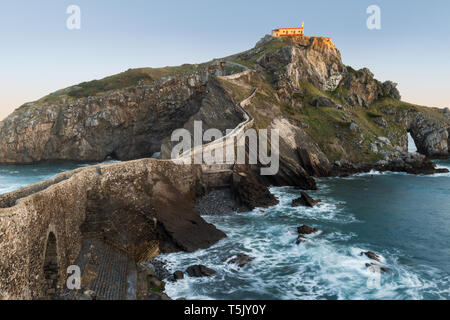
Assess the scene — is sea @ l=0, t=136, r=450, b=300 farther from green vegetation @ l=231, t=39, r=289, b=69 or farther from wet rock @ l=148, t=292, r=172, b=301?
green vegetation @ l=231, t=39, r=289, b=69

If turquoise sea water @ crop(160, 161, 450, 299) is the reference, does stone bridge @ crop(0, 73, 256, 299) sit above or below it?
above

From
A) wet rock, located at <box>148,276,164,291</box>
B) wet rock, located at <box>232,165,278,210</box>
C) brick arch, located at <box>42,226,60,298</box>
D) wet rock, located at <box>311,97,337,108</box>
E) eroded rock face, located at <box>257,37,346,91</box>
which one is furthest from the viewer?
eroded rock face, located at <box>257,37,346,91</box>

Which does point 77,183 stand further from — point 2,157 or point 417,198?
point 2,157

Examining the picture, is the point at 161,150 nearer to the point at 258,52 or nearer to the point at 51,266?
Answer: the point at 51,266

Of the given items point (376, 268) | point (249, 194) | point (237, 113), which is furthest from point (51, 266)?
point (237, 113)

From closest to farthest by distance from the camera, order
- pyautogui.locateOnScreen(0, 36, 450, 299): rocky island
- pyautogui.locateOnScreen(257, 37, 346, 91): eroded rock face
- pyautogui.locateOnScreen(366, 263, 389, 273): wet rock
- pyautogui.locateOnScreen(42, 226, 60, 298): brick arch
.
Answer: pyautogui.locateOnScreen(42, 226, 60, 298): brick arch → pyautogui.locateOnScreen(0, 36, 450, 299): rocky island → pyautogui.locateOnScreen(366, 263, 389, 273): wet rock → pyautogui.locateOnScreen(257, 37, 346, 91): eroded rock face

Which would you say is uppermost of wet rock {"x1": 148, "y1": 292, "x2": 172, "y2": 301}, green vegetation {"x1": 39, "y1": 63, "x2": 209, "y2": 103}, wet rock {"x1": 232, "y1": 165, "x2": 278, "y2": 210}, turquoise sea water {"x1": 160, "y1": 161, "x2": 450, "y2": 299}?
green vegetation {"x1": 39, "y1": 63, "x2": 209, "y2": 103}

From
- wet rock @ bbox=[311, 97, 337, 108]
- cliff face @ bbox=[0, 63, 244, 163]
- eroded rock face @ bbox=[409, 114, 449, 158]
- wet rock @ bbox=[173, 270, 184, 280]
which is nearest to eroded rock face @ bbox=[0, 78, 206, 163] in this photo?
cliff face @ bbox=[0, 63, 244, 163]
